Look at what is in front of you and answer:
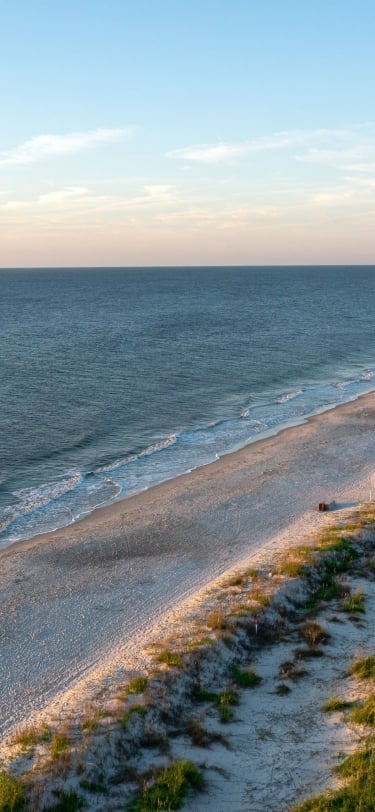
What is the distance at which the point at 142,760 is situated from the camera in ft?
50.1

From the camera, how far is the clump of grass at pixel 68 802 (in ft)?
44.8

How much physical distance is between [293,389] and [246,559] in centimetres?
3848

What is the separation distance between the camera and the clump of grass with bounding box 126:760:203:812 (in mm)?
13758

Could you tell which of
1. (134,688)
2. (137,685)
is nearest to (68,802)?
(134,688)

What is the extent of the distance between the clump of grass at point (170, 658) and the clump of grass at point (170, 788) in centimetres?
359

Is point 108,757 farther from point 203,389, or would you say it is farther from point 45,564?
point 203,389

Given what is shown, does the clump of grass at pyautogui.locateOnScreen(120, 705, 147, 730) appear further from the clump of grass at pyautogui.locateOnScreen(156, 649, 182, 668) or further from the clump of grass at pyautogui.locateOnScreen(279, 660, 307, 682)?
the clump of grass at pyautogui.locateOnScreen(279, 660, 307, 682)

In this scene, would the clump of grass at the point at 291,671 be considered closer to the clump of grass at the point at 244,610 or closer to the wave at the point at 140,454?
the clump of grass at the point at 244,610

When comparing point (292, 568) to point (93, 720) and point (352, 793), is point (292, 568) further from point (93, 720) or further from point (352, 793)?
point (352, 793)

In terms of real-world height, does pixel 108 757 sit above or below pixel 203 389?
below

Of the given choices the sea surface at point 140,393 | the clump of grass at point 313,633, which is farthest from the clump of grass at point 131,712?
the sea surface at point 140,393

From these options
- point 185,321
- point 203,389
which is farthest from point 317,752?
point 185,321

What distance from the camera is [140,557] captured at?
2856 centimetres

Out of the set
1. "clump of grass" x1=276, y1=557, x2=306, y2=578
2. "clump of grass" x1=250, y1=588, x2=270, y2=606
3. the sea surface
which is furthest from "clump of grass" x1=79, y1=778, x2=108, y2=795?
the sea surface
